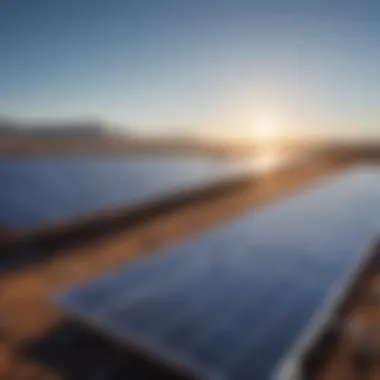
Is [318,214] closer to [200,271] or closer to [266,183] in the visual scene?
[200,271]

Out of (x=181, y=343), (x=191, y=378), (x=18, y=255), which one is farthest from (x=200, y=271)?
(x=18, y=255)

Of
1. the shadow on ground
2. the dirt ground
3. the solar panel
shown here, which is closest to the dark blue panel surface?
the dirt ground

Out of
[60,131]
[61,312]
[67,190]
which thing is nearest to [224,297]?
[61,312]

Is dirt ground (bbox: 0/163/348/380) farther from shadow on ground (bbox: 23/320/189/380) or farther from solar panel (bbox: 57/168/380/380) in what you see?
solar panel (bbox: 57/168/380/380)

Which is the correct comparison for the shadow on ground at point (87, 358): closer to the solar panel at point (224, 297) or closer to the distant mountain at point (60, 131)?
the solar panel at point (224, 297)

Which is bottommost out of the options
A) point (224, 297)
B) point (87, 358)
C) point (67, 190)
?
point (87, 358)

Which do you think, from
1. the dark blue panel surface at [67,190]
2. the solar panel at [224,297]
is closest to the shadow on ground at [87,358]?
the solar panel at [224,297]

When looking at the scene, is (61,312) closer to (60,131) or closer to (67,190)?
(67,190)
